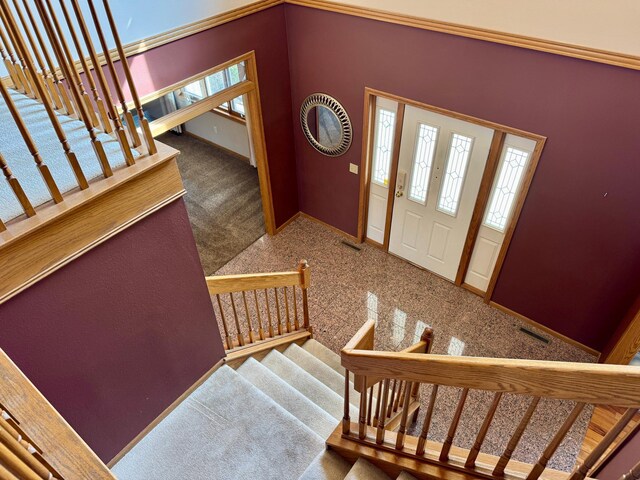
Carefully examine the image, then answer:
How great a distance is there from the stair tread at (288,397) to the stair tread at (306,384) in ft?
0.61

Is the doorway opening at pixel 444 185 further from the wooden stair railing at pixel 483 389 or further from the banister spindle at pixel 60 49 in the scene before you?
the banister spindle at pixel 60 49

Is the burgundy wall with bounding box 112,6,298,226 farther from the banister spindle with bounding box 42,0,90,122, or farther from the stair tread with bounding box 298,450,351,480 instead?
the stair tread with bounding box 298,450,351,480

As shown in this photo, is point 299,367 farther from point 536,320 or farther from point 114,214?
point 536,320

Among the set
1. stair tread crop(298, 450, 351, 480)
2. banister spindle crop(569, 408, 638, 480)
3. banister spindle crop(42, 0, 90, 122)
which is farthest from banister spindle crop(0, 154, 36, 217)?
banister spindle crop(569, 408, 638, 480)

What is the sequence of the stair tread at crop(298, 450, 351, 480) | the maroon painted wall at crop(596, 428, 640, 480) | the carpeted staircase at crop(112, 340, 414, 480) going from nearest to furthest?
the maroon painted wall at crop(596, 428, 640, 480), the stair tread at crop(298, 450, 351, 480), the carpeted staircase at crop(112, 340, 414, 480)

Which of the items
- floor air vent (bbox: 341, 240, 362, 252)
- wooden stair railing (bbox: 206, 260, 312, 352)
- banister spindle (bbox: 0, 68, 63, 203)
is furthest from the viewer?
floor air vent (bbox: 341, 240, 362, 252)

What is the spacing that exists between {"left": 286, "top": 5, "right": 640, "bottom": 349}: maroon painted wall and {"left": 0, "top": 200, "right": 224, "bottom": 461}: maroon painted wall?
2500 millimetres

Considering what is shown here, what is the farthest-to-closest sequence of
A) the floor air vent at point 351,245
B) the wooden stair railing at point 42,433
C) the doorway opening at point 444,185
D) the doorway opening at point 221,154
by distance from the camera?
the floor air vent at point 351,245, the doorway opening at point 221,154, the doorway opening at point 444,185, the wooden stair railing at point 42,433

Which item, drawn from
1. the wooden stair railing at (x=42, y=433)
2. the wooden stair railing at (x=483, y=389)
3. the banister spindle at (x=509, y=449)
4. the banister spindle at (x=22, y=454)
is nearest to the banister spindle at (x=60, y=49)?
the wooden stair railing at (x=42, y=433)

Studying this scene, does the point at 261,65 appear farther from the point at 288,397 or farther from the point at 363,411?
the point at 363,411

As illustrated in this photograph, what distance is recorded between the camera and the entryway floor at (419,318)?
339cm

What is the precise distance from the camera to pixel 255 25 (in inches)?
153

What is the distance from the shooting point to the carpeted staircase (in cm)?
226

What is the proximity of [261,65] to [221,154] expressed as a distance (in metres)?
2.91
